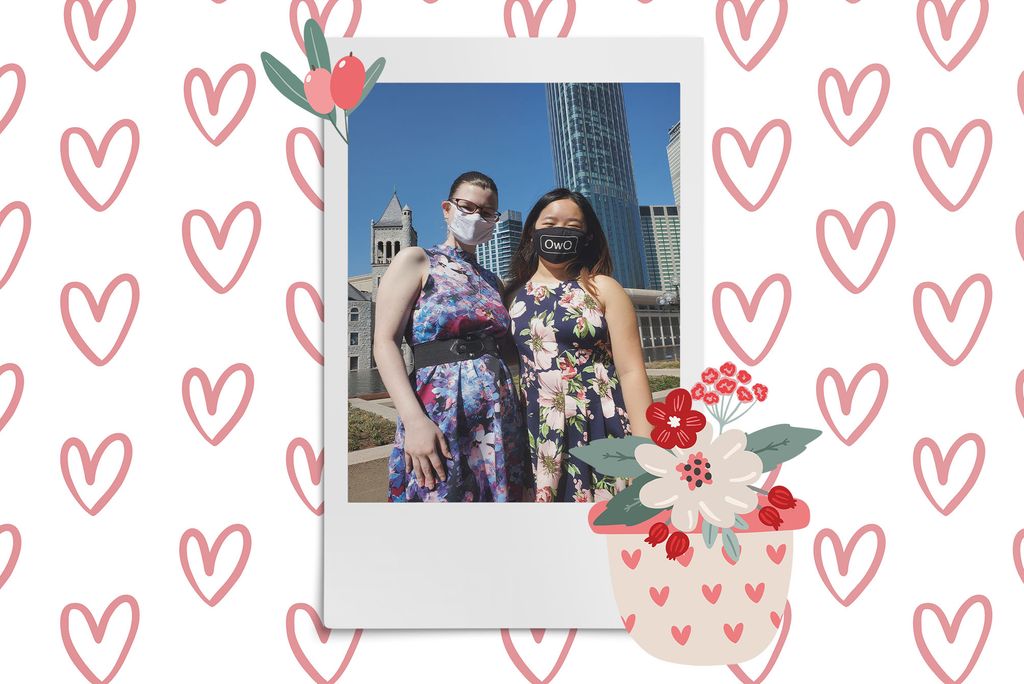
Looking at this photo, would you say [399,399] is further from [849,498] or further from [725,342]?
[849,498]

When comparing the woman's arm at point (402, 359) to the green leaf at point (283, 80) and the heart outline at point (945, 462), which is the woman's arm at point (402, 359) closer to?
the green leaf at point (283, 80)

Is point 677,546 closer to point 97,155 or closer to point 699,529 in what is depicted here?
point 699,529

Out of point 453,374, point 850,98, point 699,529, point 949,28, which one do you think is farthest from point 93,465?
point 949,28

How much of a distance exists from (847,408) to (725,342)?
28 centimetres

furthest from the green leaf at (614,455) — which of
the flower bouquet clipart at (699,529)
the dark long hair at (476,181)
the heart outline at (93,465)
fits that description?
the heart outline at (93,465)

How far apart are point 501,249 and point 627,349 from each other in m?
0.33

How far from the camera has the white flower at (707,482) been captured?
36.8 inches

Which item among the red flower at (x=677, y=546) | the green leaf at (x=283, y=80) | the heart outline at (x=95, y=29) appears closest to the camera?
the red flower at (x=677, y=546)

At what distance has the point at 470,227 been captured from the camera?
1387mm

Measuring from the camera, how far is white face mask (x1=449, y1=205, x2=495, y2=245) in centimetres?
138

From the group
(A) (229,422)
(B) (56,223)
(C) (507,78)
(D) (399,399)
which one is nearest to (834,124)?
(C) (507,78)

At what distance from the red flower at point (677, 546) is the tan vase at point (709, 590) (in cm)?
1

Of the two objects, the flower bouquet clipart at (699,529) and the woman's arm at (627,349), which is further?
the woman's arm at (627,349)

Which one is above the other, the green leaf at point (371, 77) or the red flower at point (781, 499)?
the green leaf at point (371, 77)
